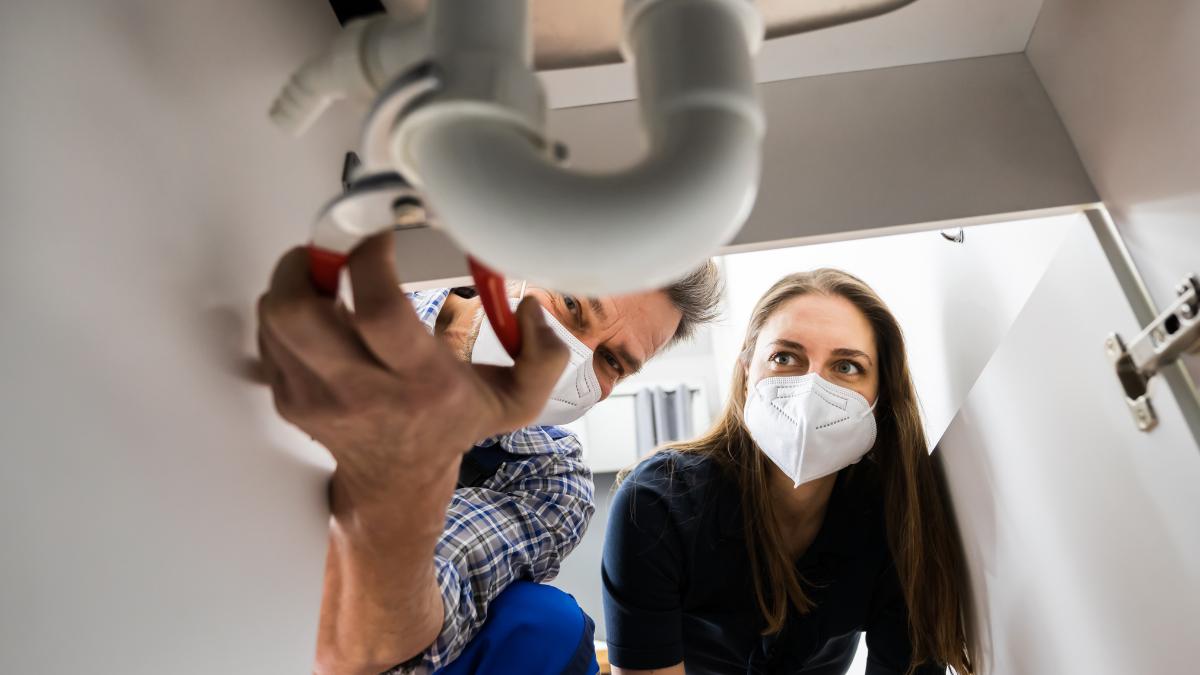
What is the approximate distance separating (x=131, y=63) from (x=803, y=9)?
436 millimetres

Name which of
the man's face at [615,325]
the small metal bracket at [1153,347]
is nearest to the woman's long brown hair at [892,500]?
the man's face at [615,325]

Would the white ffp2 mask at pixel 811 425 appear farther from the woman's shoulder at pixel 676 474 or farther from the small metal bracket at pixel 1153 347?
the small metal bracket at pixel 1153 347

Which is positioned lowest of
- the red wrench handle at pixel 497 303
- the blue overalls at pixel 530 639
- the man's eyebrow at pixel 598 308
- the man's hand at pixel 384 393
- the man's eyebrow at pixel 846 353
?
the blue overalls at pixel 530 639

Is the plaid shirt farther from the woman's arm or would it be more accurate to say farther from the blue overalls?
the woman's arm

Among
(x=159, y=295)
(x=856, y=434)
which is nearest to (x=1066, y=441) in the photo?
(x=856, y=434)

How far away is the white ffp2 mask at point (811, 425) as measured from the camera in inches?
38.6

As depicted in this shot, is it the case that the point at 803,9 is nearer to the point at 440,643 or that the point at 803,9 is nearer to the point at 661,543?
the point at 440,643

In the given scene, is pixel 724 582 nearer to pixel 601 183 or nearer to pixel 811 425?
pixel 811 425

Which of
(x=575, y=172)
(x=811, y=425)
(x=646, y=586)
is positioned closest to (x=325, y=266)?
(x=575, y=172)

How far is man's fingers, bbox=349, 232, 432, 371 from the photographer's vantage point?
33 centimetres

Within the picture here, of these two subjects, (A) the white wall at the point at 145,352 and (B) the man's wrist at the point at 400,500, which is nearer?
(A) the white wall at the point at 145,352

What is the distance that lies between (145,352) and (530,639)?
0.52 meters

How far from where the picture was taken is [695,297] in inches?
46.9

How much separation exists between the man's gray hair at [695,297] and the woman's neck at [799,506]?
264mm
